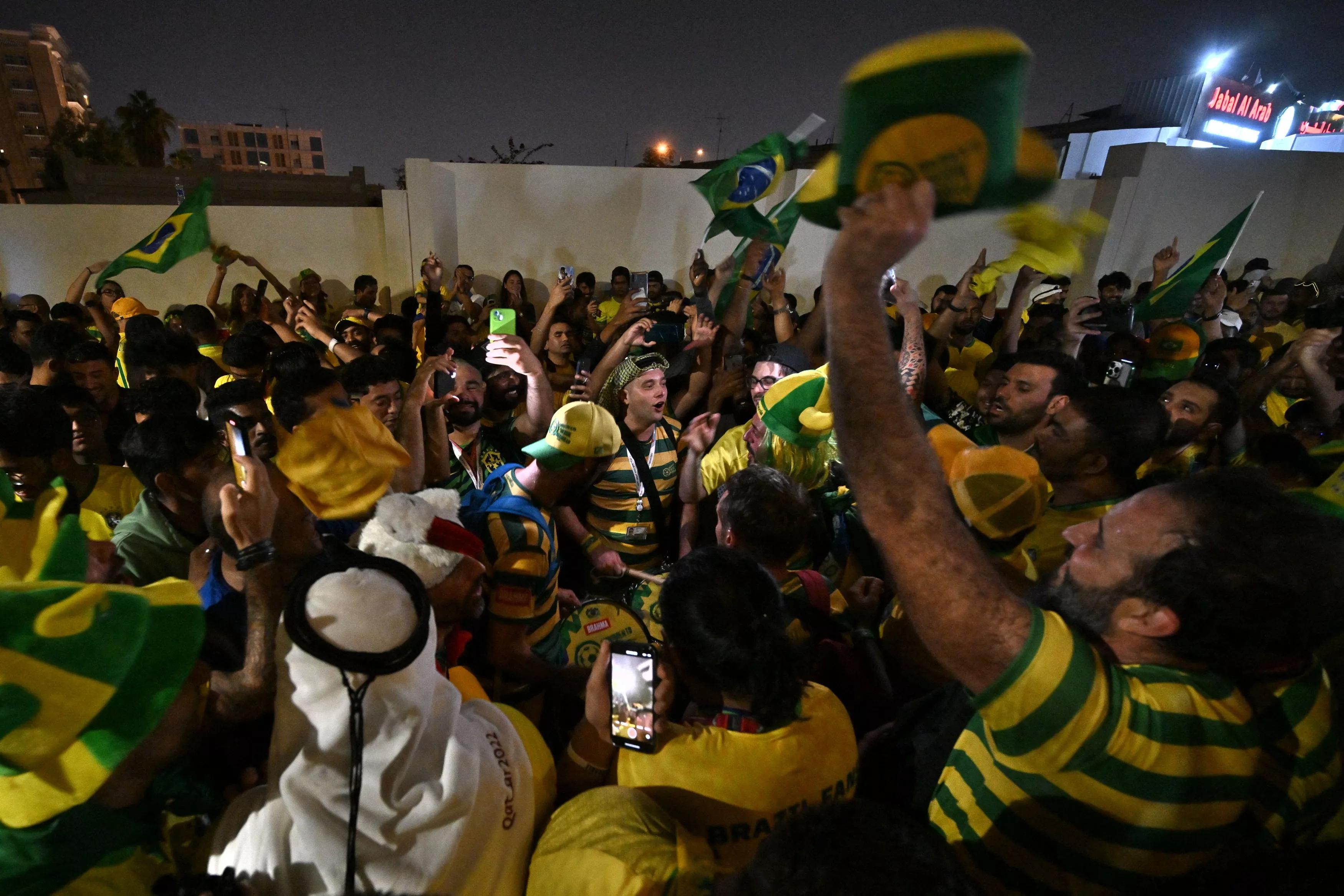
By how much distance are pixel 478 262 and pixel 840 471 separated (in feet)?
29.6

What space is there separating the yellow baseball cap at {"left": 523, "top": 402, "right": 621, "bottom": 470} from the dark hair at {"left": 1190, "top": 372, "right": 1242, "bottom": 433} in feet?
10.9

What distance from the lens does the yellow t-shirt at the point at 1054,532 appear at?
8.02 ft

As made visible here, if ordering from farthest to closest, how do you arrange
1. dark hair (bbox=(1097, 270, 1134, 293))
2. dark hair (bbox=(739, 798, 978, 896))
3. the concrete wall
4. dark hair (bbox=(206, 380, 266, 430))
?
the concrete wall, dark hair (bbox=(1097, 270, 1134, 293)), dark hair (bbox=(206, 380, 266, 430)), dark hair (bbox=(739, 798, 978, 896))

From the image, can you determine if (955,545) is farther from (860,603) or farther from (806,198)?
(860,603)

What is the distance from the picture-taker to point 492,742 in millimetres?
1356

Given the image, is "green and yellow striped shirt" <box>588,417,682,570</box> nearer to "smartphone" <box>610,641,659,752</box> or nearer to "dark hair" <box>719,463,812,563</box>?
"dark hair" <box>719,463,812,563</box>

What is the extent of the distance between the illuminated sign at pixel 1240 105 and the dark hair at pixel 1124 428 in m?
30.0

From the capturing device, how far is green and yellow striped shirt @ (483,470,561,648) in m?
2.18

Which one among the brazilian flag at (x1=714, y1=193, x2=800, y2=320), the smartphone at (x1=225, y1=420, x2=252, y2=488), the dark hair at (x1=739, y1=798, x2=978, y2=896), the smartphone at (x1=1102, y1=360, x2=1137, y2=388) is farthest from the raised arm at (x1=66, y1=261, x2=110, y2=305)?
the smartphone at (x1=1102, y1=360, x2=1137, y2=388)

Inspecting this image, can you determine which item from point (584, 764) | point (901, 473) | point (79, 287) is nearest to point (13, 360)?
point (79, 287)

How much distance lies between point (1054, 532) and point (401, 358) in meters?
3.99

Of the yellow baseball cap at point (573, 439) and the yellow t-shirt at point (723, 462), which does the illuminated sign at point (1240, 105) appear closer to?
the yellow t-shirt at point (723, 462)

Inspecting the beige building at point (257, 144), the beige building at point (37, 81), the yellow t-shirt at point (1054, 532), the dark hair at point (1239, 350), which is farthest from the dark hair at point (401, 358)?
the beige building at point (257, 144)

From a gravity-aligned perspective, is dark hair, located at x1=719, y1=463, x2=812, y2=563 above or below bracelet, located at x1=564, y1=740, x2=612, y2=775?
above
